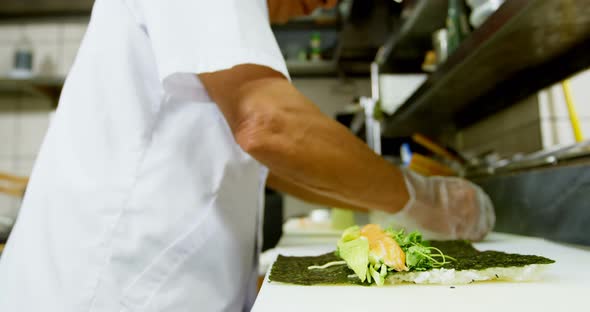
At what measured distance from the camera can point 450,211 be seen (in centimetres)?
98

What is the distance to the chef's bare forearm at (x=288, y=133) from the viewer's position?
0.68m

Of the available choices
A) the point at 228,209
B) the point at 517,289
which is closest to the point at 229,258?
the point at 228,209

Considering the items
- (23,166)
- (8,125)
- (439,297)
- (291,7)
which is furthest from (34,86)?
(439,297)

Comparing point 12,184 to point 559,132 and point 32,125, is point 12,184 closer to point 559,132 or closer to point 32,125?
point 32,125

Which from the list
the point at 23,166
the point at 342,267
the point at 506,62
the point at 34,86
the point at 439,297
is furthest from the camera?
the point at 23,166

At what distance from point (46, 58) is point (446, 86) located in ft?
10.2

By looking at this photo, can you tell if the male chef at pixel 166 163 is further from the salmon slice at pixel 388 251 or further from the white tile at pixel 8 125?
the white tile at pixel 8 125

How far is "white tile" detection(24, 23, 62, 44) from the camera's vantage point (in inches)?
139

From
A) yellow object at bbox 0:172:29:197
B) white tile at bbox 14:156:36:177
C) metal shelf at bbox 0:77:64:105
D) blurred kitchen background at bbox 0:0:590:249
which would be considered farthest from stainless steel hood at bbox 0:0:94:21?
yellow object at bbox 0:172:29:197

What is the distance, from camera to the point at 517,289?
0.49m

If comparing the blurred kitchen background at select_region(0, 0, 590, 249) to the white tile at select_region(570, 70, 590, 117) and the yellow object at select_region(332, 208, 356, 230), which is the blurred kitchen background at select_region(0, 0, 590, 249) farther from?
the yellow object at select_region(332, 208, 356, 230)

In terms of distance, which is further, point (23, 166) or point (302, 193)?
point (23, 166)

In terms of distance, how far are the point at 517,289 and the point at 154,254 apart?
544 mm

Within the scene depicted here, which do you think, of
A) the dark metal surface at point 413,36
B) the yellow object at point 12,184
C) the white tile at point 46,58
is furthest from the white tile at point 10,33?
the dark metal surface at point 413,36
